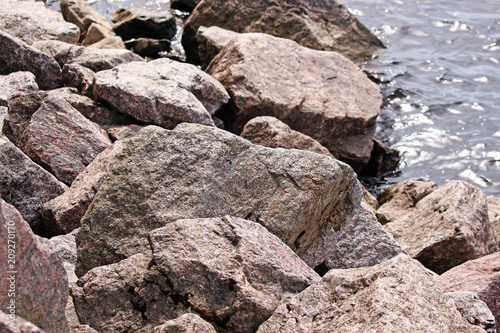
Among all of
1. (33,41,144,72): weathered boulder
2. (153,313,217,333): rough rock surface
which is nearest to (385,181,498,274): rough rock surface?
(153,313,217,333): rough rock surface

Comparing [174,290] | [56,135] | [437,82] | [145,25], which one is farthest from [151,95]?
[437,82]

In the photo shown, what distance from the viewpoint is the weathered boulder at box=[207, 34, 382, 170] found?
889 centimetres

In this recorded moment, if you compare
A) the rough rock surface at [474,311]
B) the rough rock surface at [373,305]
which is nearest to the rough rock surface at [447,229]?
the rough rock surface at [474,311]

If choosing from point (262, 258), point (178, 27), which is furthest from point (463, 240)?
point (178, 27)

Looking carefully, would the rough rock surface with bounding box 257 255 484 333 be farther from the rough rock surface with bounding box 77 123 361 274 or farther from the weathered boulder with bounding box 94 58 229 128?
the weathered boulder with bounding box 94 58 229 128

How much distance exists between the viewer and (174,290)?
375cm

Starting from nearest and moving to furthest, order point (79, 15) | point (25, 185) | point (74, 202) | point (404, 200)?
1. point (74, 202)
2. point (25, 185)
3. point (404, 200)
4. point (79, 15)

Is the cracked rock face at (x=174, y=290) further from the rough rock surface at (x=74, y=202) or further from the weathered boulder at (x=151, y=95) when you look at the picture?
the weathered boulder at (x=151, y=95)

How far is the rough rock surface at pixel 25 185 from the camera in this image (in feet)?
17.8

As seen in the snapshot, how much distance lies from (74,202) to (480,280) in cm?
451

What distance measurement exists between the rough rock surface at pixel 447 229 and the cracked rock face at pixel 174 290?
377 cm

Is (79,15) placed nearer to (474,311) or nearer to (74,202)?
(74,202)

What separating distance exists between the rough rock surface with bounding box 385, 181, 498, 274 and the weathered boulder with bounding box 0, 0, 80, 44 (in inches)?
321

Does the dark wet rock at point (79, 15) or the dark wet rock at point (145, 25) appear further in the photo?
the dark wet rock at point (145, 25)
